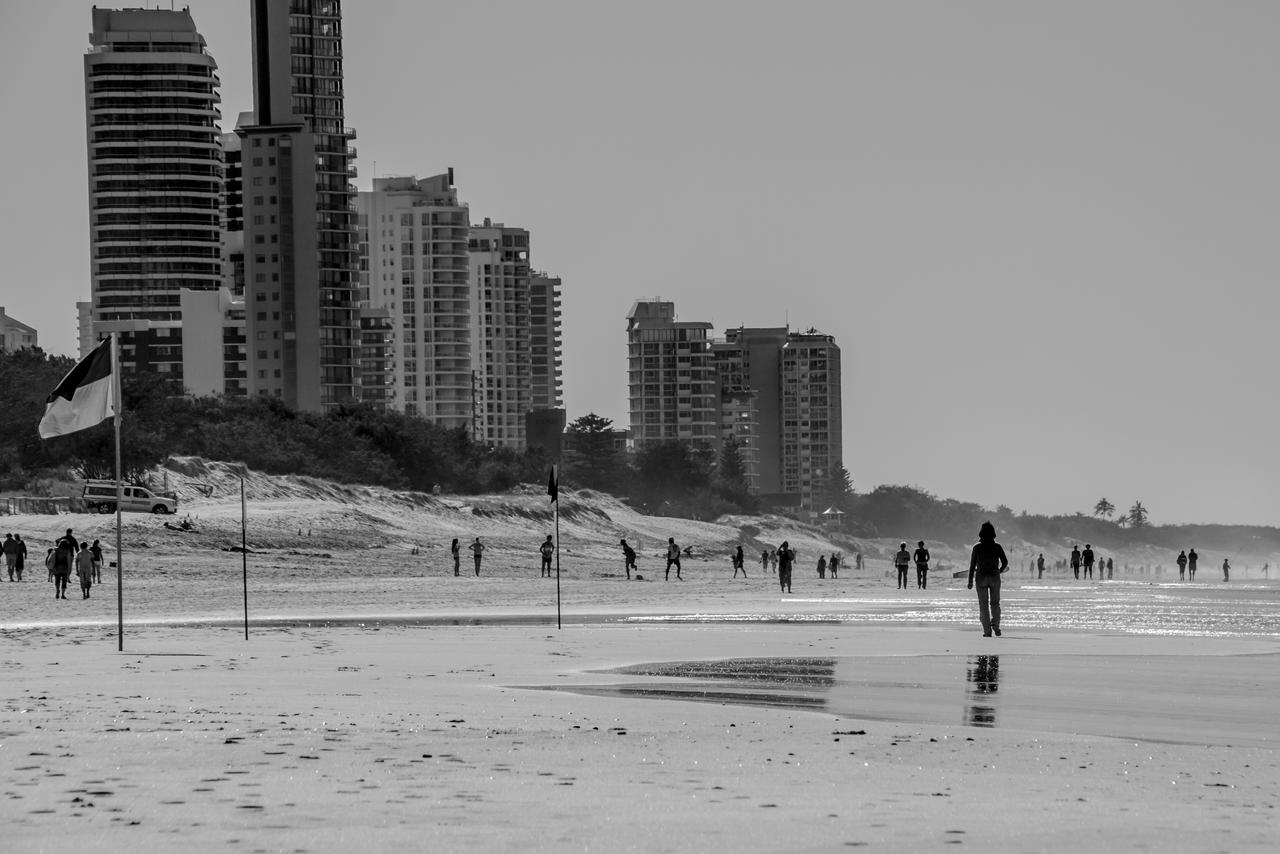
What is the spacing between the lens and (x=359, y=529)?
278 feet

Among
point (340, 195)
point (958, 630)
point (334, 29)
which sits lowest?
point (958, 630)

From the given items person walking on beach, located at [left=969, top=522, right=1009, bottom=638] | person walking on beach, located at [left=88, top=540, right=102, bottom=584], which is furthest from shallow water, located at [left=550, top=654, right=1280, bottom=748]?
person walking on beach, located at [left=88, top=540, right=102, bottom=584]

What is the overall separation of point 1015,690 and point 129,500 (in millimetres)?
66802

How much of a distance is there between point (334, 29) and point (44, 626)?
172 m

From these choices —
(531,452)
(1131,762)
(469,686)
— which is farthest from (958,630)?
(531,452)

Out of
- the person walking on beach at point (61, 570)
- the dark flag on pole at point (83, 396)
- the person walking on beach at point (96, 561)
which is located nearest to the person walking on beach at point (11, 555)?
the person walking on beach at point (96, 561)

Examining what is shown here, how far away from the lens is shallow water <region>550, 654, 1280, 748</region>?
590 inches

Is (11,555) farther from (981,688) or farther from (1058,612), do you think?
(981,688)

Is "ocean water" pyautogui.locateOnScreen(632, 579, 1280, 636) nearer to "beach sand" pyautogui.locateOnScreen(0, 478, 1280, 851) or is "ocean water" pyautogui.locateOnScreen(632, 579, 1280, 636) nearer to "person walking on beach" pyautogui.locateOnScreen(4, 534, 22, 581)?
"beach sand" pyautogui.locateOnScreen(0, 478, 1280, 851)

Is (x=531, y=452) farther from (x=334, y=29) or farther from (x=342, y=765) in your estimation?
(x=342, y=765)

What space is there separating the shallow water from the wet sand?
60 millimetres

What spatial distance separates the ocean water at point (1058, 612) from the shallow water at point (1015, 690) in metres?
8.54

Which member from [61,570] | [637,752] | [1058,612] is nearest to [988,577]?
[1058,612]

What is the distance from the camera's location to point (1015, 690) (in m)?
18.0
